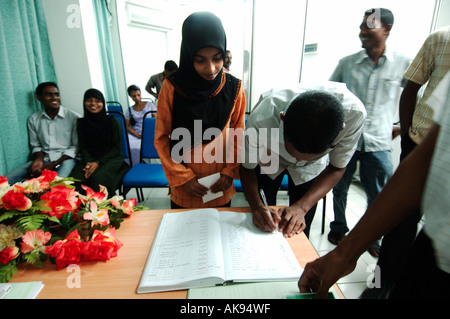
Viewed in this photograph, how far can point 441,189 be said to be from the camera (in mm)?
351

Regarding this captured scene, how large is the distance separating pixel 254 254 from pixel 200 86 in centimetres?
74

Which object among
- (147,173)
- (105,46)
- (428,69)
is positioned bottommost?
(147,173)

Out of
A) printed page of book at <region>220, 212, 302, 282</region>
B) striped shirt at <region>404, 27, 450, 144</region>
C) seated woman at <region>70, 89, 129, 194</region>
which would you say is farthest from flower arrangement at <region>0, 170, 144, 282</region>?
striped shirt at <region>404, 27, 450, 144</region>

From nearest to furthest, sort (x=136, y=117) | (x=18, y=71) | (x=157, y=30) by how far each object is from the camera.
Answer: (x=18, y=71)
(x=136, y=117)
(x=157, y=30)

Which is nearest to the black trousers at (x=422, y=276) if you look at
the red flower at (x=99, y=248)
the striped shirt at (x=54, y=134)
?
the red flower at (x=99, y=248)

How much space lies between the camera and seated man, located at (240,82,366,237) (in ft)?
2.46

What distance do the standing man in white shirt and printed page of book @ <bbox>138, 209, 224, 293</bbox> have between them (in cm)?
131

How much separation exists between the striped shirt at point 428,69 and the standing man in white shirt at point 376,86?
0.82 ft

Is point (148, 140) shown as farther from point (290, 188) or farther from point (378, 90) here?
point (378, 90)

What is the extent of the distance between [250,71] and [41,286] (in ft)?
12.5

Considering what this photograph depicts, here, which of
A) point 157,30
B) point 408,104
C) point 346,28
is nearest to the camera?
point 408,104

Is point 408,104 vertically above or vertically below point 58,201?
above

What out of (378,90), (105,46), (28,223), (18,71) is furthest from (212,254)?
(105,46)
